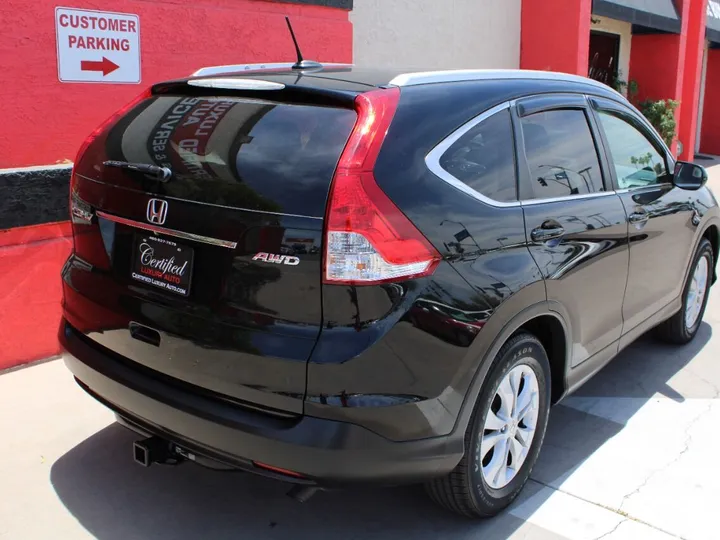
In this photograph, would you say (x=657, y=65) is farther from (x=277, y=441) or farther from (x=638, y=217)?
(x=277, y=441)

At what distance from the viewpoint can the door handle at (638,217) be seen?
3.83 m

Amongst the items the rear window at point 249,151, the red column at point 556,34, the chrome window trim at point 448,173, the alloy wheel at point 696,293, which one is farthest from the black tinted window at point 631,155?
the red column at point 556,34

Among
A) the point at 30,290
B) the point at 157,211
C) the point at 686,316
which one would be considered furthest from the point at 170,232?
the point at 686,316

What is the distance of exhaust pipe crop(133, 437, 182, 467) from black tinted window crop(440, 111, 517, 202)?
1.50 m

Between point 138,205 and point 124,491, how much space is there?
132cm

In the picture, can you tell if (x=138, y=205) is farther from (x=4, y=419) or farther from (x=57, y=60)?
(x=57, y=60)

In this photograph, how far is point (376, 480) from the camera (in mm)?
2473

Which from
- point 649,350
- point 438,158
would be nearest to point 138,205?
point 438,158

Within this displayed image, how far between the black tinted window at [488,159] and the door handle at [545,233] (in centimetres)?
17

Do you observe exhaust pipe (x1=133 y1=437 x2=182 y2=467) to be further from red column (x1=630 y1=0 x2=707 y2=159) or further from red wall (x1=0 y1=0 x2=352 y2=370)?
red column (x1=630 y1=0 x2=707 y2=159)

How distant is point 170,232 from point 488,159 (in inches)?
49.9

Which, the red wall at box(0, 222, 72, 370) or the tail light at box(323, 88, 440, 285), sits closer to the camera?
the tail light at box(323, 88, 440, 285)

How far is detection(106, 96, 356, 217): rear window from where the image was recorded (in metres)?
2.43

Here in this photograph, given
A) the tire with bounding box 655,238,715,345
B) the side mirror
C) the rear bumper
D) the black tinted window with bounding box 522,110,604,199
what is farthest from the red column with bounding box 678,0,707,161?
the rear bumper
